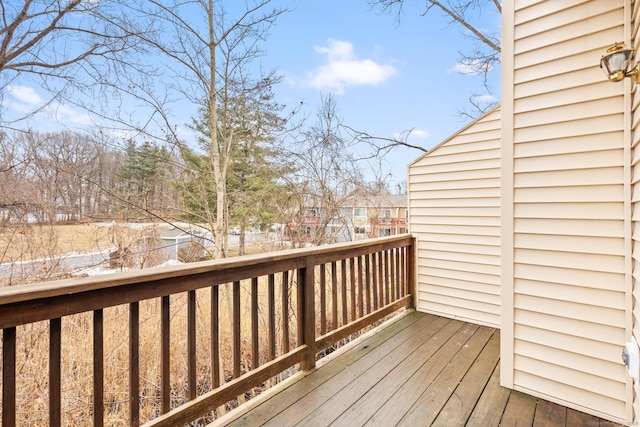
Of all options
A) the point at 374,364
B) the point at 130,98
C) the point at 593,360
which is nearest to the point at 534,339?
the point at 593,360

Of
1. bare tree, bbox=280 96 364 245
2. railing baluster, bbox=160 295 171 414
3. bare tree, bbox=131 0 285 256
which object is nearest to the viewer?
railing baluster, bbox=160 295 171 414

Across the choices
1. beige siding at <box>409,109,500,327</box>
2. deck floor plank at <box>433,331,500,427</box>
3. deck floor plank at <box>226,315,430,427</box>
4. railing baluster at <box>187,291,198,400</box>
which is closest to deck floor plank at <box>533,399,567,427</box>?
deck floor plank at <box>433,331,500,427</box>

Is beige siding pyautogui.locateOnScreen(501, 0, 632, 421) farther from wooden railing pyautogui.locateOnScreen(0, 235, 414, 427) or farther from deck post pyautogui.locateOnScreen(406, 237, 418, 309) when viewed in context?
deck post pyautogui.locateOnScreen(406, 237, 418, 309)

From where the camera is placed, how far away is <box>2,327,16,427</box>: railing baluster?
1.12 metres

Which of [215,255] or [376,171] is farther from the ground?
[376,171]

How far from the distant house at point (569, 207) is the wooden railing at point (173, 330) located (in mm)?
1275

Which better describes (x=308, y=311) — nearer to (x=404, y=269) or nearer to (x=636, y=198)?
(x=404, y=269)

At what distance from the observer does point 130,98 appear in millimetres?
4230

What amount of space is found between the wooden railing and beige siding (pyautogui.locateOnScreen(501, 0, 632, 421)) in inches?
50.0

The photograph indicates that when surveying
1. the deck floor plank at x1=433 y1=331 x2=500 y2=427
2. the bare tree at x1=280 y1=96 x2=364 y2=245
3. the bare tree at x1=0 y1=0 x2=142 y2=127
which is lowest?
the deck floor plank at x1=433 y1=331 x2=500 y2=427

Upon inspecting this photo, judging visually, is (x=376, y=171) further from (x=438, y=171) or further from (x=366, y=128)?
(x=438, y=171)

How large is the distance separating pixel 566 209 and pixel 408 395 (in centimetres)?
151

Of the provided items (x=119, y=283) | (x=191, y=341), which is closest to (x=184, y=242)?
(x=191, y=341)

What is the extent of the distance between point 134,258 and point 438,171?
14.1 ft
